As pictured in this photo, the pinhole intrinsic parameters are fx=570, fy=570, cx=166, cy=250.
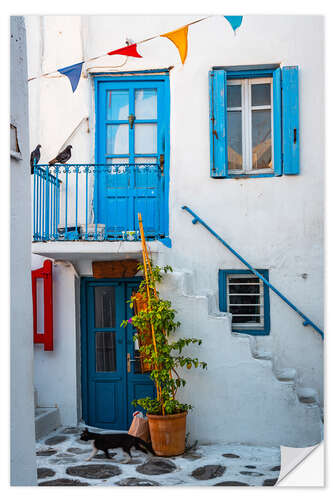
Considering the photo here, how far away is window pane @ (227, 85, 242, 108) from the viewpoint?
5.96 metres

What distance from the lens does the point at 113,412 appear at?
6.09 m

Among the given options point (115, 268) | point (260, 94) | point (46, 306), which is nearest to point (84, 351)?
point (46, 306)

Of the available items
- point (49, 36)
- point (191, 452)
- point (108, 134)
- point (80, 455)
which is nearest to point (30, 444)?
point (80, 455)

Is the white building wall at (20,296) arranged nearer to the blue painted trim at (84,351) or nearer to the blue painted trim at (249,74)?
the blue painted trim at (84,351)

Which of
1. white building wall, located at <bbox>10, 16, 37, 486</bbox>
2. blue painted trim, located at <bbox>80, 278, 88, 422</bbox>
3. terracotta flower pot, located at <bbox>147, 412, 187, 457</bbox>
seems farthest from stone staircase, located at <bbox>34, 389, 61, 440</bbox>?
white building wall, located at <bbox>10, 16, 37, 486</bbox>

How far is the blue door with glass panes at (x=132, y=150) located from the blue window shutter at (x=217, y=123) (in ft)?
1.61

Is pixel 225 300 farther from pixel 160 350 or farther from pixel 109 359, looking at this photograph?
pixel 109 359

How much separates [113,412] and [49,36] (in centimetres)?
399

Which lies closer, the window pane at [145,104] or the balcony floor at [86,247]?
the balcony floor at [86,247]

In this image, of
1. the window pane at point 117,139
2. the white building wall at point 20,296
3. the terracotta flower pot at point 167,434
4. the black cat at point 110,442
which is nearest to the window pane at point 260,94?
the window pane at point 117,139

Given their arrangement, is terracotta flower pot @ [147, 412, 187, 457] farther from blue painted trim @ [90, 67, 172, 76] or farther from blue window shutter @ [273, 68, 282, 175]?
blue painted trim @ [90, 67, 172, 76]

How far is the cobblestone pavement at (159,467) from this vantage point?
4328mm

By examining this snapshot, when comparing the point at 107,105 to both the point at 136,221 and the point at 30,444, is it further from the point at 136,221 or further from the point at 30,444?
the point at 30,444

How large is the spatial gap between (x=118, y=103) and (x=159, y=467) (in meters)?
3.67
